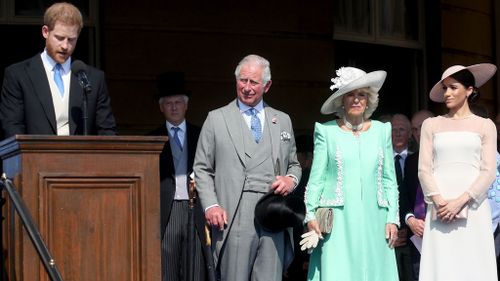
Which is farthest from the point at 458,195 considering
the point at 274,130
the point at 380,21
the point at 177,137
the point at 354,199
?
the point at 380,21

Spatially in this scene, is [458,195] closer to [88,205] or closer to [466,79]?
[466,79]

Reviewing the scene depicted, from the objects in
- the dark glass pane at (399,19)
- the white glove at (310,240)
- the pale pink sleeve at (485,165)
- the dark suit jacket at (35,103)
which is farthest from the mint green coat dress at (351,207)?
the dark glass pane at (399,19)

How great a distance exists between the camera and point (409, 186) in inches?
433

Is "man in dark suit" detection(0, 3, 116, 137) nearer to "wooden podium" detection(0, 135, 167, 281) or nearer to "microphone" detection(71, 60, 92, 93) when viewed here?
"microphone" detection(71, 60, 92, 93)

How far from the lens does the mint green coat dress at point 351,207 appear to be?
31.1 ft

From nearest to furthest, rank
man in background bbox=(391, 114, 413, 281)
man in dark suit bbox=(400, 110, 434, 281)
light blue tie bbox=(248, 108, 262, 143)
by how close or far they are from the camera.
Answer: light blue tie bbox=(248, 108, 262, 143) → man in dark suit bbox=(400, 110, 434, 281) → man in background bbox=(391, 114, 413, 281)

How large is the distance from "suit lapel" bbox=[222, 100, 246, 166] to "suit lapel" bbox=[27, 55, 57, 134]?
5.05ft

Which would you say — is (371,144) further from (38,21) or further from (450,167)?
(38,21)

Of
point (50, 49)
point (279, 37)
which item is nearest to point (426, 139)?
point (50, 49)

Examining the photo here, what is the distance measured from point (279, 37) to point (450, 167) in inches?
167

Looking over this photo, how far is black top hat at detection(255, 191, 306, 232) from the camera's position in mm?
9422

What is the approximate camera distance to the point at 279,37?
531 inches

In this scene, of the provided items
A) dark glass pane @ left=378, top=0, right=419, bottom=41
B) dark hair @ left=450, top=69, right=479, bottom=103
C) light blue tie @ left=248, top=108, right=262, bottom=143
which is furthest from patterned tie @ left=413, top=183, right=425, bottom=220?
dark glass pane @ left=378, top=0, right=419, bottom=41

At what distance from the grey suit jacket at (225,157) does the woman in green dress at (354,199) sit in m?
0.30
